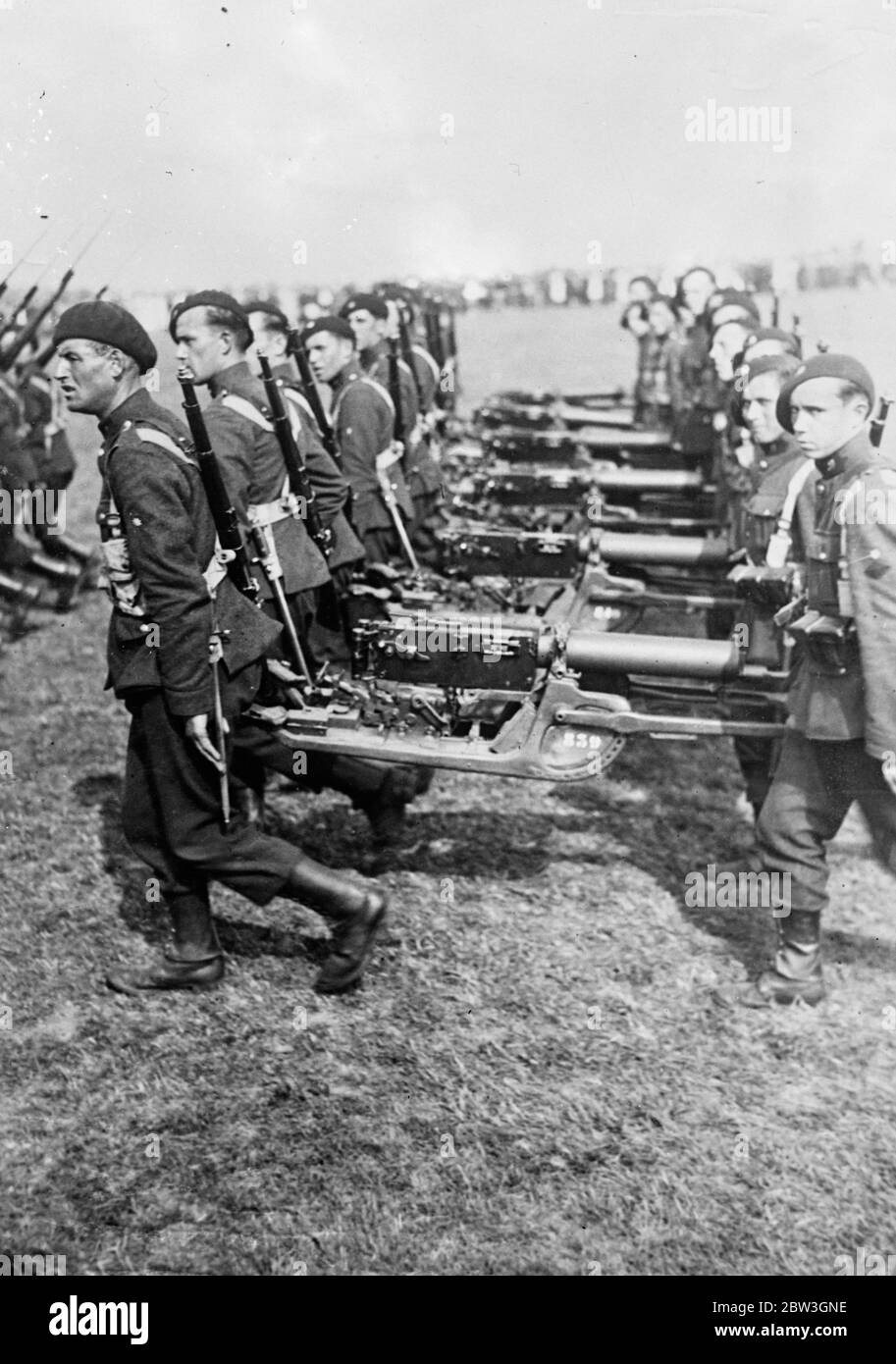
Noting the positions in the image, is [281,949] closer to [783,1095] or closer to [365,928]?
[365,928]

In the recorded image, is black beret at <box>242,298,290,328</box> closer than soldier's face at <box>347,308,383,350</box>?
Yes

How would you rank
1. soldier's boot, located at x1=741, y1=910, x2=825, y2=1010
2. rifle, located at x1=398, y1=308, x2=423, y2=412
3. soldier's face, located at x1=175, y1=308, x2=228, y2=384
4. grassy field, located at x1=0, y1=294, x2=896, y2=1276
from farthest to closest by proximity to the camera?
rifle, located at x1=398, y1=308, x2=423, y2=412, soldier's face, located at x1=175, y1=308, x2=228, y2=384, soldier's boot, located at x1=741, y1=910, x2=825, y2=1010, grassy field, located at x1=0, y1=294, x2=896, y2=1276

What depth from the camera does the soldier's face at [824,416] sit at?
12.3ft

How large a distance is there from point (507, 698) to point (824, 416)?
153 centimetres

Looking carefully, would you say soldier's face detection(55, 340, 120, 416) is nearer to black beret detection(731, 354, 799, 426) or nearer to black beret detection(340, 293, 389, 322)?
black beret detection(731, 354, 799, 426)

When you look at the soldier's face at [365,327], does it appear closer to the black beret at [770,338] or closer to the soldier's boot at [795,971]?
the black beret at [770,338]

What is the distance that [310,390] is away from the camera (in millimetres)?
6066

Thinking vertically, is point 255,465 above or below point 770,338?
below

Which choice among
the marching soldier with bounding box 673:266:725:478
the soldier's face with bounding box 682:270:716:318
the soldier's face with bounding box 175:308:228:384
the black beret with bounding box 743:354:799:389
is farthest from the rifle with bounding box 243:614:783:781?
the soldier's face with bounding box 682:270:716:318

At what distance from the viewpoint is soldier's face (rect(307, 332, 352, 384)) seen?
674 cm

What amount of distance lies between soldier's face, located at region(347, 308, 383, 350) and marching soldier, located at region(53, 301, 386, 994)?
4197 millimetres

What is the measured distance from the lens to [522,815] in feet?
18.3
